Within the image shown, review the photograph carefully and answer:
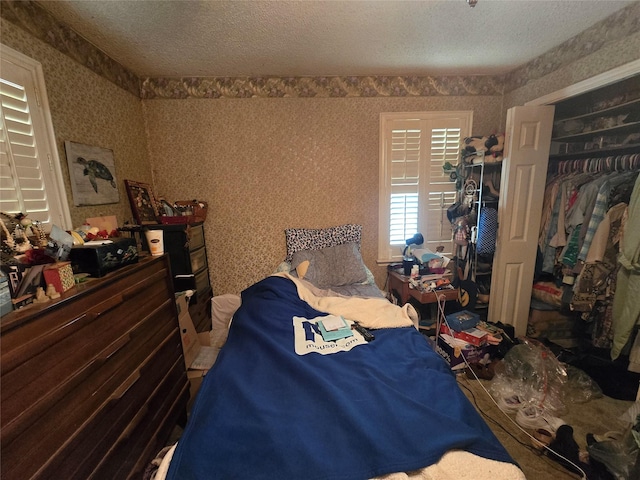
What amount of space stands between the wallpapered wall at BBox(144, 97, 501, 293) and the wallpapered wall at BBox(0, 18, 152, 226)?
0.82ft

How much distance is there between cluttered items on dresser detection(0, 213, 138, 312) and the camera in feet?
2.96

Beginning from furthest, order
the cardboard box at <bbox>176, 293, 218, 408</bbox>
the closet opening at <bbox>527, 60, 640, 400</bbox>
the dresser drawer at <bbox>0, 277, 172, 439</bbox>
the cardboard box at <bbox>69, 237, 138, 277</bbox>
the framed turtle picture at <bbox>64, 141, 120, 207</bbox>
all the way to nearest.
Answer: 1. the cardboard box at <bbox>176, 293, 218, 408</bbox>
2. the closet opening at <bbox>527, 60, 640, 400</bbox>
3. the framed turtle picture at <bbox>64, 141, 120, 207</bbox>
4. the cardboard box at <bbox>69, 237, 138, 277</bbox>
5. the dresser drawer at <bbox>0, 277, 172, 439</bbox>

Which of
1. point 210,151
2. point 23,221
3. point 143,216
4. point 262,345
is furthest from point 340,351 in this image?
point 210,151

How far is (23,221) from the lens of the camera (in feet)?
3.56

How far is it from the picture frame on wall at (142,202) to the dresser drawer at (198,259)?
0.45 m

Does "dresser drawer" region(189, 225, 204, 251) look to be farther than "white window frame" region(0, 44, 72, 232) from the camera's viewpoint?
Yes

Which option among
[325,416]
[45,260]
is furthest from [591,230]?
[45,260]

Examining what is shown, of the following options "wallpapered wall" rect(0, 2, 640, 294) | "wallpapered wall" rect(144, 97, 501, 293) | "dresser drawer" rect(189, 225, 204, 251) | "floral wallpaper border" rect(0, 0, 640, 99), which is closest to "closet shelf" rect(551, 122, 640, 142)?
"wallpapered wall" rect(0, 2, 640, 294)

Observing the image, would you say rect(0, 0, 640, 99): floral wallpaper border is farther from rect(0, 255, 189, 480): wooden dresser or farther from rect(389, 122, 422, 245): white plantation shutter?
rect(0, 255, 189, 480): wooden dresser

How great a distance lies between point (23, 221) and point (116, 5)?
1.32m

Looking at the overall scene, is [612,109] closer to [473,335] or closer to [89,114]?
[473,335]

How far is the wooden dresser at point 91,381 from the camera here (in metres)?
0.76

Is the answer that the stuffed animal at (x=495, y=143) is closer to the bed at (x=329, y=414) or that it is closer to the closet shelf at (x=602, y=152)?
the closet shelf at (x=602, y=152)

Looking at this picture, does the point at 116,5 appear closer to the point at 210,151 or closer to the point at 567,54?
the point at 210,151
